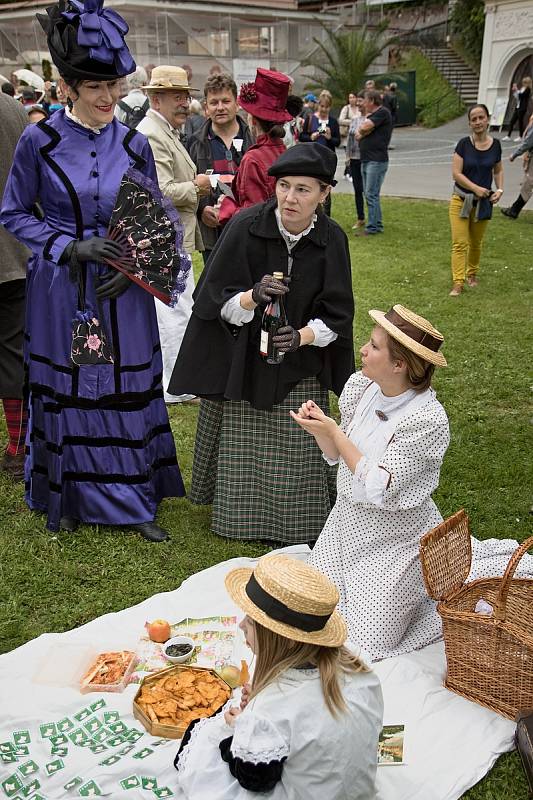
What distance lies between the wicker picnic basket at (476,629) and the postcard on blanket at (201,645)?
2.92 ft

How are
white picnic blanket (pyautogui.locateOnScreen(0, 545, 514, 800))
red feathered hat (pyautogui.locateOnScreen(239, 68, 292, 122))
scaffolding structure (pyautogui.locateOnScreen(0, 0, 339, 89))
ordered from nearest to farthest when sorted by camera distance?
white picnic blanket (pyautogui.locateOnScreen(0, 545, 514, 800)), red feathered hat (pyautogui.locateOnScreen(239, 68, 292, 122)), scaffolding structure (pyautogui.locateOnScreen(0, 0, 339, 89))

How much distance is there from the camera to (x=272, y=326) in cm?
357

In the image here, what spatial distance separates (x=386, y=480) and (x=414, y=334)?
57 cm

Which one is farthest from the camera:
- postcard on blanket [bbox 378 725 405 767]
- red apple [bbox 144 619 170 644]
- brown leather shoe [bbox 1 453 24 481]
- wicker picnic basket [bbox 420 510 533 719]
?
brown leather shoe [bbox 1 453 24 481]

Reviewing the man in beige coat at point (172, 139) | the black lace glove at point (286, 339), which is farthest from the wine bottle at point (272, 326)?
the man in beige coat at point (172, 139)

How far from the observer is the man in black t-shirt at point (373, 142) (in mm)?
10734

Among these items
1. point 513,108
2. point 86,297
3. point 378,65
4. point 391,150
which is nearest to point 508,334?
point 86,297

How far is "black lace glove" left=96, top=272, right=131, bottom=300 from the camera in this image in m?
3.59

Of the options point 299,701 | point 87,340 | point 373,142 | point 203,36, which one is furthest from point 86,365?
point 203,36

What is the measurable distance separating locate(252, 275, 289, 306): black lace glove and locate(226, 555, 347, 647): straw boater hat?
5.00ft

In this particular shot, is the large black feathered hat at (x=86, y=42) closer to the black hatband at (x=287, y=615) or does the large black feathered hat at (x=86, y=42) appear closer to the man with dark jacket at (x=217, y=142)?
the man with dark jacket at (x=217, y=142)

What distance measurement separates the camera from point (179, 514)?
4.30m

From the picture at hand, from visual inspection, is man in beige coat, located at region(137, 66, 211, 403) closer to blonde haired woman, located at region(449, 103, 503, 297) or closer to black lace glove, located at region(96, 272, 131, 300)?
black lace glove, located at region(96, 272, 131, 300)

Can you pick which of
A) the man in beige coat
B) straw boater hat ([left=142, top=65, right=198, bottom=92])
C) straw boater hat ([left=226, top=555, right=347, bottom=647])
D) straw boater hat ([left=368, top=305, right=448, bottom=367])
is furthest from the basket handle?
straw boater hat ([left=142, top=65, right=198, bottom=92])
